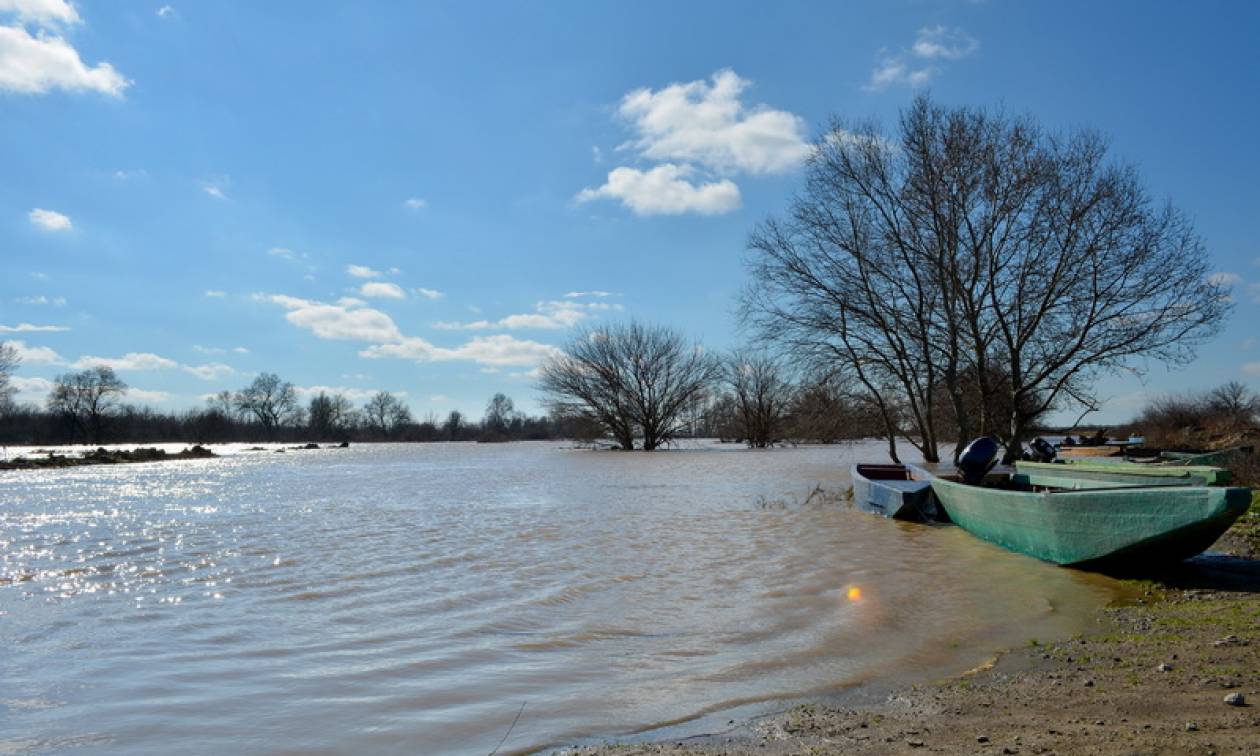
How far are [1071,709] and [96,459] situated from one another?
48335 mm

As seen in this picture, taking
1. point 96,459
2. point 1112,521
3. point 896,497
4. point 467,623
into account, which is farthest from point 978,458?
point 96,459

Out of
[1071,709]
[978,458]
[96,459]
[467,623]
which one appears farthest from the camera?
[96,459]

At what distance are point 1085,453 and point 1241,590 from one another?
553 inches

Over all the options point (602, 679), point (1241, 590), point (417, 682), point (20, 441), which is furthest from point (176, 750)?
point (20, 441)

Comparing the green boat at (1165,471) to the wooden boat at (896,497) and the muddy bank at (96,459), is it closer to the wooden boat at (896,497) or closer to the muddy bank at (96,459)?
the wooden boat at (896,497)

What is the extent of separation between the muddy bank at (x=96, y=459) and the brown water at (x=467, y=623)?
28.6 metres

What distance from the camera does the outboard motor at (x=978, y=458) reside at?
10.9 metres

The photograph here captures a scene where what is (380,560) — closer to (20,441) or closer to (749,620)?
(749,620)

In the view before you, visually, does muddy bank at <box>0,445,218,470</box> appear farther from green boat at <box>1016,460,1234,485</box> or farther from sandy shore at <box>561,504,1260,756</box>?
sandy shore at <box>561,504,1260,756</box>

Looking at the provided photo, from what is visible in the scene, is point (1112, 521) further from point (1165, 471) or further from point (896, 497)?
point (896, 497)

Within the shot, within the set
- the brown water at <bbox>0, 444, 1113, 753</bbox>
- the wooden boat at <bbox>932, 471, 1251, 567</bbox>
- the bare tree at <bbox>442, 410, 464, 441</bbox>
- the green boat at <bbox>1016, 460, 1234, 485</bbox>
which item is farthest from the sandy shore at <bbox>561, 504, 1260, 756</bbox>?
the bare tree at <bbox>442, 410, 464, 441</bbox>

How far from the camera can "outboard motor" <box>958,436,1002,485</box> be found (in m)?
10.9

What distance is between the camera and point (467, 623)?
236 inches

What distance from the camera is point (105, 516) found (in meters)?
14.5
